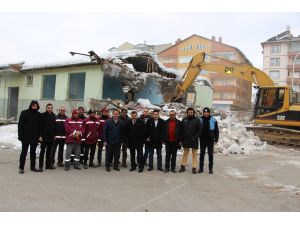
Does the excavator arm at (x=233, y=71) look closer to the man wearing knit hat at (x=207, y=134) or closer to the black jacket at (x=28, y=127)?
the man wearing knit hat at (x=207, y=134)

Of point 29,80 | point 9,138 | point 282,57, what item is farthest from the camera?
point 282,57

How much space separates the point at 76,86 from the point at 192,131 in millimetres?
14024

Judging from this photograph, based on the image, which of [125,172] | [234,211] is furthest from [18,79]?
[234,211]

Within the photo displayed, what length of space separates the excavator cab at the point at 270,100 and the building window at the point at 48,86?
1285 cm

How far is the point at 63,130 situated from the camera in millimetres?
9172

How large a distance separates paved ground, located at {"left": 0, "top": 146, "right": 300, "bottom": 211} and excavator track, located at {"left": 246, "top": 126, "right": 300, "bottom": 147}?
6272 millimetres

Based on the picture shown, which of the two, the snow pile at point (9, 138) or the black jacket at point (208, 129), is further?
the snow pile at point (9, 138)

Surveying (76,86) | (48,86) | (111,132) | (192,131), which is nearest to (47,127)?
(111,132)

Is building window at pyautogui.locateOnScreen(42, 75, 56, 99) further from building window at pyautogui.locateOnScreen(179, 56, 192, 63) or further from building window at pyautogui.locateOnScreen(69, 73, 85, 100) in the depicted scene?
building window at pyautogui.locateOnScreen(179, 56, 192, 63)

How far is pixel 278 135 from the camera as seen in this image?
53.4 feet

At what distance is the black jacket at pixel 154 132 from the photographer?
920cm

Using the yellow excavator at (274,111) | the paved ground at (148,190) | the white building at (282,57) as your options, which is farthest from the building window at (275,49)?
the paved ground at (148,190)

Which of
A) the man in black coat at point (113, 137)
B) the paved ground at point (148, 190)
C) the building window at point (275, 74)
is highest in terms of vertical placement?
the building window at point (275, 74)

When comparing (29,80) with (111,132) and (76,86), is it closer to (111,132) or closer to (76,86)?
(76,86)
